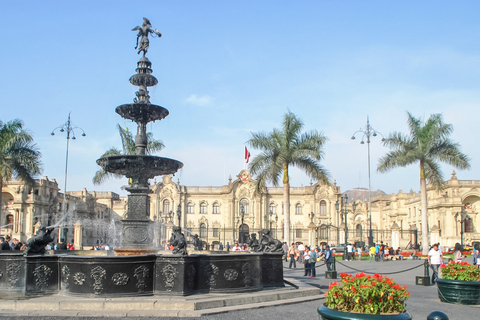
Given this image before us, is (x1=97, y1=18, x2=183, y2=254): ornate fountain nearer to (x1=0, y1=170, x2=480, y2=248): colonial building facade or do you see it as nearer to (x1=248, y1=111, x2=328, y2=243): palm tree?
(x1=248, y1=111, x2=328, y2=243): palm tree

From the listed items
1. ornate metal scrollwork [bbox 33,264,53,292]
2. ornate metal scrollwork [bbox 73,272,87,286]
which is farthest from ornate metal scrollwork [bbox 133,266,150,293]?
ornate metal scrollwork [bbox 33,264,53,292]

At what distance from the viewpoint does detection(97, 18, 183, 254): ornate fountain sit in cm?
1210

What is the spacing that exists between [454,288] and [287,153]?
1522 cm

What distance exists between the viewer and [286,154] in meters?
24.6

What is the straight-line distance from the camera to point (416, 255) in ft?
105

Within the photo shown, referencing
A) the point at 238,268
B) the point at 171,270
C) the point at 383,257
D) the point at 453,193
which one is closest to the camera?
the point at 171,270

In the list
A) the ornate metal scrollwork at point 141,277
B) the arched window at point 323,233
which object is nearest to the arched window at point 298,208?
the arched window at point 323,233

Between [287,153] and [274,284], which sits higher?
[287,153]

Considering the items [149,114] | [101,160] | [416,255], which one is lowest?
[416,255]

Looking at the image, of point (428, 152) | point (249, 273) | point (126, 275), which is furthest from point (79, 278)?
point (428, 152)

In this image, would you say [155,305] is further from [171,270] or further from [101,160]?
[101,160]

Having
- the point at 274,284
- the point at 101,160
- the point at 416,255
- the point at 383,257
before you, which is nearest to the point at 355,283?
the point at 274,284

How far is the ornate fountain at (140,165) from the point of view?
1210 cm

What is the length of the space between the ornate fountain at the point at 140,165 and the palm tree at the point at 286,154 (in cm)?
1253
